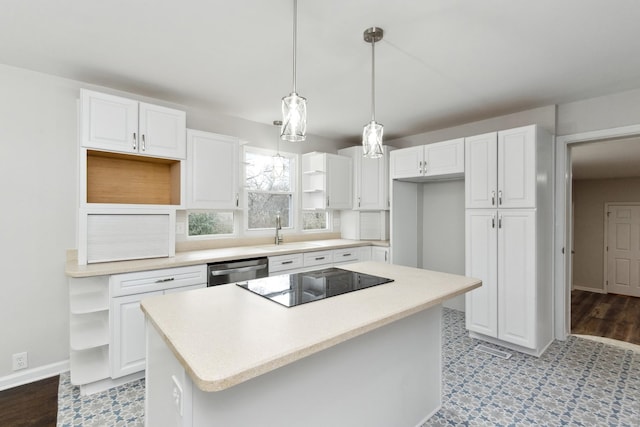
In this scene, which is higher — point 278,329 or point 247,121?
point 247,121

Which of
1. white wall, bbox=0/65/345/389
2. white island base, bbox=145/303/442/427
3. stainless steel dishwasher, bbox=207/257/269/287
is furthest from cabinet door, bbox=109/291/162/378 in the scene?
white island base, bbox=145/303/442/427

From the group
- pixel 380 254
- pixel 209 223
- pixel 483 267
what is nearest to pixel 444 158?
pixel 483 267

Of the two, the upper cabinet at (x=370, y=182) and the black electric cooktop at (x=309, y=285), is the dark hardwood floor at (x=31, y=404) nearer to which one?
the black electric cooktop at (x=309, y=285)

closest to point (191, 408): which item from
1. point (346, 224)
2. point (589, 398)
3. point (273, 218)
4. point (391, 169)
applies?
point (589, 398)

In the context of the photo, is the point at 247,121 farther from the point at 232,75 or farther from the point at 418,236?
the point at 418,236

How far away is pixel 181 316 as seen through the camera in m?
1.33

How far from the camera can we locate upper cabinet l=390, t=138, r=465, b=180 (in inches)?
133

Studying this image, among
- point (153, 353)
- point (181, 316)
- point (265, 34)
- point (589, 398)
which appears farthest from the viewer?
point (589, 398)

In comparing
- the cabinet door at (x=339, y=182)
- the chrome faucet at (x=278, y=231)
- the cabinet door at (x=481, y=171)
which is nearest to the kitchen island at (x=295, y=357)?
the cabinet door at (x=481, y=171)

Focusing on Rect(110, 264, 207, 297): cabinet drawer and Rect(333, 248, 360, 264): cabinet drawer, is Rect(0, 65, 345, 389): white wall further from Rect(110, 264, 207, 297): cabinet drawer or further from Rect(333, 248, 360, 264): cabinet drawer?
Rect(333, 248, 360, 264): cabinet drawer

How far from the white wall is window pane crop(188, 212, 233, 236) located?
1.05 m

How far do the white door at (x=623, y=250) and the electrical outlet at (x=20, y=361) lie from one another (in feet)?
29.1

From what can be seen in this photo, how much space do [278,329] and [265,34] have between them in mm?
1831

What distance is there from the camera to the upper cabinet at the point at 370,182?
4324mm
